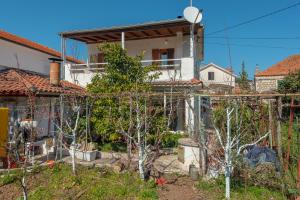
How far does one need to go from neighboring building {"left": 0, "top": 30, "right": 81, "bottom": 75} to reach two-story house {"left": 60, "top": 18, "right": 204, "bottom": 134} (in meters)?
2.24

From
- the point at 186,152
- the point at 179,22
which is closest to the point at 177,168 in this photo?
the point at 186,152

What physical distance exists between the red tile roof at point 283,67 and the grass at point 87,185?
26.0m

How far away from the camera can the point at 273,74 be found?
2959 cm

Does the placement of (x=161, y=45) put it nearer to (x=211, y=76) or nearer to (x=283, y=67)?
(x=283, y=67)

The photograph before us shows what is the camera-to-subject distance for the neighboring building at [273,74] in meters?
29.3

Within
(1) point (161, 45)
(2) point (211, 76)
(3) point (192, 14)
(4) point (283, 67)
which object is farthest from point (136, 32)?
(2) point (211, 76)

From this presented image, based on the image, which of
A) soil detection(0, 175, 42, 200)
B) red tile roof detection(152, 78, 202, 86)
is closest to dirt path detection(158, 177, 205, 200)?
soil detection(0, 175, 42, 200)

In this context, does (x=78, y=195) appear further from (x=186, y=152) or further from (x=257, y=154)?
(x=257, y=154)

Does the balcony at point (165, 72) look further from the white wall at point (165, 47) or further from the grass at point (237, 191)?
the grass at point (237, 191)

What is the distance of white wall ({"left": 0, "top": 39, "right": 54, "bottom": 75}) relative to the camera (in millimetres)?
15438

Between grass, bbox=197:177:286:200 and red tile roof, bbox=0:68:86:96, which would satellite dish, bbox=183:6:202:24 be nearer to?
red tile roof, bbox=0:68:86:96

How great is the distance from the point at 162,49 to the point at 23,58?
8.60 metres

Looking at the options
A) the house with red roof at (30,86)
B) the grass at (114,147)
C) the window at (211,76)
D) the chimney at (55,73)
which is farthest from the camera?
the window at (211,76)

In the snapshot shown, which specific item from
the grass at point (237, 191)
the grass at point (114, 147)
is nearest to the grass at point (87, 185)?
the grass at point (237, 191)
